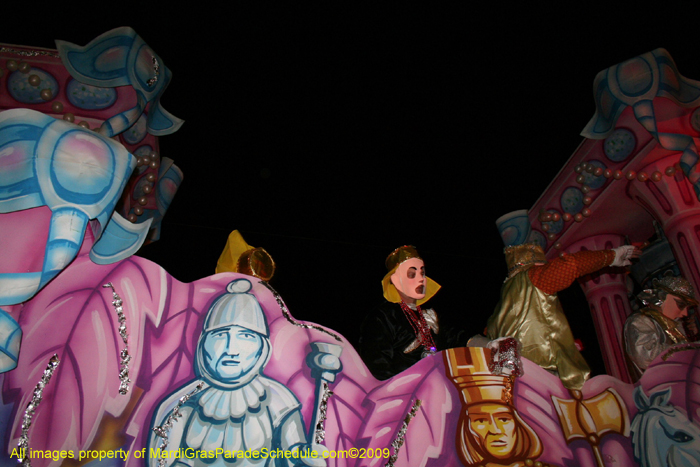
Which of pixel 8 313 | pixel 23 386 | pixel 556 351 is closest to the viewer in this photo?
pixel 8 313

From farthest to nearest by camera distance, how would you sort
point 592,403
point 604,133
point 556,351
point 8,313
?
point 604,133, point 556,351, point 592,403, point 8,313

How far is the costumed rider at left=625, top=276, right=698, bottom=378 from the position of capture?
2.72 m

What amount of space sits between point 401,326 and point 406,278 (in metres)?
0.28

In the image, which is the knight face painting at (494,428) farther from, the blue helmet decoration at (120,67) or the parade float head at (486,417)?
the blue helmet decoration at (120,67)

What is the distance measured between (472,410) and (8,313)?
5.58 ft

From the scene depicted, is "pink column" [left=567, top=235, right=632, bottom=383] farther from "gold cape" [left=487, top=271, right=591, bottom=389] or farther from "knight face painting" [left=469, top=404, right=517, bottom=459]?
"knight face painting" [left=469, top=404, right=517, bottom=459]

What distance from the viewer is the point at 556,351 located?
7.52 feet

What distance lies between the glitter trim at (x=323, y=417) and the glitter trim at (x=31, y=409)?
95 cm

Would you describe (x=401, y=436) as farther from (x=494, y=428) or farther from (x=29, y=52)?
(x=29, y=52)

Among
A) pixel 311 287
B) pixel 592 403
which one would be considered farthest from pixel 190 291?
pixel 311 287

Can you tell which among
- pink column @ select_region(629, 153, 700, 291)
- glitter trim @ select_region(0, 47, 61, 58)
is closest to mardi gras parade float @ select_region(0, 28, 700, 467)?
pink column @ select_region(629, 153, 700, 291)

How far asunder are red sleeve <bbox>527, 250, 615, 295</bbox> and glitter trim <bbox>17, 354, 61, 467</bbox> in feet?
7.03

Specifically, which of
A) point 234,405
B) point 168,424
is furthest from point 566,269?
point 168,424

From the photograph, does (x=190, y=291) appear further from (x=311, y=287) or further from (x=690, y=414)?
(x=311, y=287)
